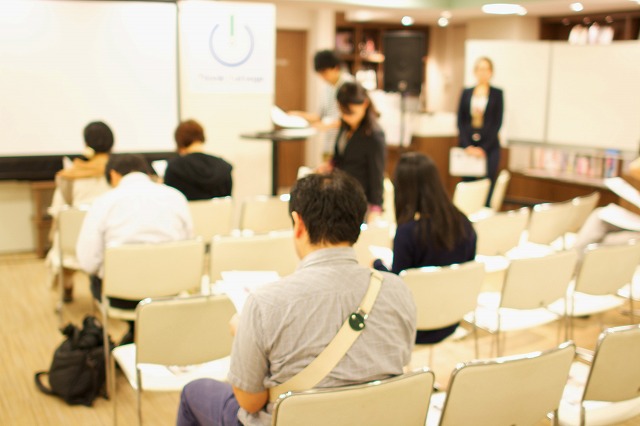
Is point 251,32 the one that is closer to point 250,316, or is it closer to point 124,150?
point 124,150

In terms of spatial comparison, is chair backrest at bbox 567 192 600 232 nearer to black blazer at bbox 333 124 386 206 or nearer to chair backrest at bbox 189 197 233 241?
black blazer at bbox 333 124 386 206

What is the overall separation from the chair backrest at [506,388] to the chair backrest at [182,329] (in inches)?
42.1

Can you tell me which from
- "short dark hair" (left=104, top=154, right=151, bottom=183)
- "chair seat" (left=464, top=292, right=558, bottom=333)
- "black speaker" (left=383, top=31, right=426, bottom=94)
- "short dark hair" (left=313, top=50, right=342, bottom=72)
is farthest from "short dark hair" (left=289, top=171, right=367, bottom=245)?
"black speaker" (left=383, top=31, right=426, bottom=94)

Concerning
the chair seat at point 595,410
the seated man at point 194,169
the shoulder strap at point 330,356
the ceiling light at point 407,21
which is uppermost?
the ceiling light at point 407,21

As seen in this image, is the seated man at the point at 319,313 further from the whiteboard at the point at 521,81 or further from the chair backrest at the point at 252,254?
the whiteboard at the point at 521,81

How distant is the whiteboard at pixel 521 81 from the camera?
7855 mm

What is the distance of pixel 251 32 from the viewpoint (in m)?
6.87

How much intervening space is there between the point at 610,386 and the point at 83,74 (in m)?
5.36

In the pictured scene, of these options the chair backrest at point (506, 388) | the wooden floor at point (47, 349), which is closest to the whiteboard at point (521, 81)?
the wooden floor at point (47, 349)

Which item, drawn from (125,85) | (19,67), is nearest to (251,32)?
(125,85)

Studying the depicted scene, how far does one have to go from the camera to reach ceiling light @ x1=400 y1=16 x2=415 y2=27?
10.5m

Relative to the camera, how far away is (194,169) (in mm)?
4848

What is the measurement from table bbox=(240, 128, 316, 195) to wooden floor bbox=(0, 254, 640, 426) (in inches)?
79.4

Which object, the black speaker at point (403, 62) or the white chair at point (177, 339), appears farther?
the black speaker at point (403, 62)
